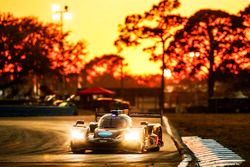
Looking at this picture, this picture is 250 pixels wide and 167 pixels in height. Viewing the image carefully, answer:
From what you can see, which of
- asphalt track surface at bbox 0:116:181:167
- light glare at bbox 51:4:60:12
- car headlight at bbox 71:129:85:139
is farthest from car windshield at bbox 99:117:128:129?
light glare at bbox 51:4:60:12

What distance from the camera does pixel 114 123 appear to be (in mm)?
26516

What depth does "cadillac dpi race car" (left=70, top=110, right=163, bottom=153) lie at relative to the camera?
2530 centimetres

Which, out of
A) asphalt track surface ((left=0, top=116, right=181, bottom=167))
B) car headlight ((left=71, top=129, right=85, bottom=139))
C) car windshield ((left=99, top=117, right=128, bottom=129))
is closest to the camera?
asphalt track surface ((left=0, top=116, right=181, bottom=167))

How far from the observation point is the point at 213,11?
89375 mm

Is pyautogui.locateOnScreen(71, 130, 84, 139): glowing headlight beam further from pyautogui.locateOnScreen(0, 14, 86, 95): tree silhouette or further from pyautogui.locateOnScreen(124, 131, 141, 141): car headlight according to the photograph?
pyautogui.locateOnScreen(0, 14, 86, 95): tree silhouette

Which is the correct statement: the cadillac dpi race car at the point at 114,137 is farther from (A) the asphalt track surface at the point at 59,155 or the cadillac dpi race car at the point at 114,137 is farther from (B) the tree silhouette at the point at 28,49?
(B) the tree silhouette at the point at 28,49

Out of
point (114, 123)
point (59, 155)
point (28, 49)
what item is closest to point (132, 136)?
point (114, 123)

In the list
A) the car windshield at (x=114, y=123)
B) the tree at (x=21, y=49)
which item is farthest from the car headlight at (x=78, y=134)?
the tree at (x=21, y=49)

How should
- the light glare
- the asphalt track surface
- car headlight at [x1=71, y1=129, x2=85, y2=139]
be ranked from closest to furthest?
the asphalt track surface
car headlight at [x1=71, y1=129, x2=85, y2=139]
the light glare

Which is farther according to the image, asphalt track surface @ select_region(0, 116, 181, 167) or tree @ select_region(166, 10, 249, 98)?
tree @ select_region(166, 10, 249, 98)

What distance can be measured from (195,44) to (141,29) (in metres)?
6.26

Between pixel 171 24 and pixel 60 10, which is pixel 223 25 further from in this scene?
pixel 60 10

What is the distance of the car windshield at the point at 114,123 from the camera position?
86.6ft

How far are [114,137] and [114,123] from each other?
41.8 inches
